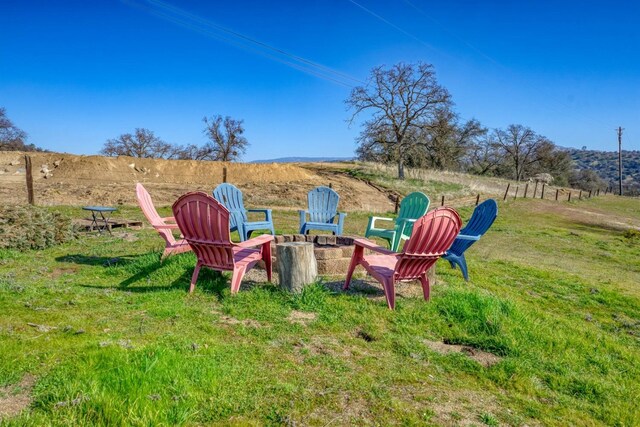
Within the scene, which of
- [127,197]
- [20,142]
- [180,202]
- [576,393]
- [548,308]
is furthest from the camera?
[20,142]

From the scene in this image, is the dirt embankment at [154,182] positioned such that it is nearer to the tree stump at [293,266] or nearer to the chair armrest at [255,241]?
the chair armrest at [255,241]

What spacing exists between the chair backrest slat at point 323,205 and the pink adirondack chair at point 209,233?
3.14 metres

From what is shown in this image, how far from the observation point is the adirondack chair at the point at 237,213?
6.37 m

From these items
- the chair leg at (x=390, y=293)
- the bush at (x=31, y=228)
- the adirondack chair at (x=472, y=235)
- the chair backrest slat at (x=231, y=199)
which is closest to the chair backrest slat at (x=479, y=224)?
the adirondack chair at (x=472, y=235)

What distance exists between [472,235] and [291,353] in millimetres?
3411

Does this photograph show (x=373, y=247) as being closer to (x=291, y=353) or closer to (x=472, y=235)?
(x=291, y=353)

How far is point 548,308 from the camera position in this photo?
501cm

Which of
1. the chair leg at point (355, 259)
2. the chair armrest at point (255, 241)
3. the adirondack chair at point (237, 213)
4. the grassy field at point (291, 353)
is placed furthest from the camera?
the adirondack chair at point (237, 213)

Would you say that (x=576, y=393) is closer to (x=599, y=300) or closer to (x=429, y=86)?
(x=599, y=300)

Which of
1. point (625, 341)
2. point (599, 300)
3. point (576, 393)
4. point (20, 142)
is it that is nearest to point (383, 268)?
point (576, 393)

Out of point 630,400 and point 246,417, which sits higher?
point 246,417

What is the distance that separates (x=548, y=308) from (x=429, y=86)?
22480mm

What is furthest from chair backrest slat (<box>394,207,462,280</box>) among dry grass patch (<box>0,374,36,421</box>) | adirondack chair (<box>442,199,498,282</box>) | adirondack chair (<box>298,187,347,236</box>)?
adirondack chair (<box>298,187,347,236</box>)

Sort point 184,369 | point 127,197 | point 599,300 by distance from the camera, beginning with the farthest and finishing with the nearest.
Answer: point 127,197 < point 599,300 < point 184,369
